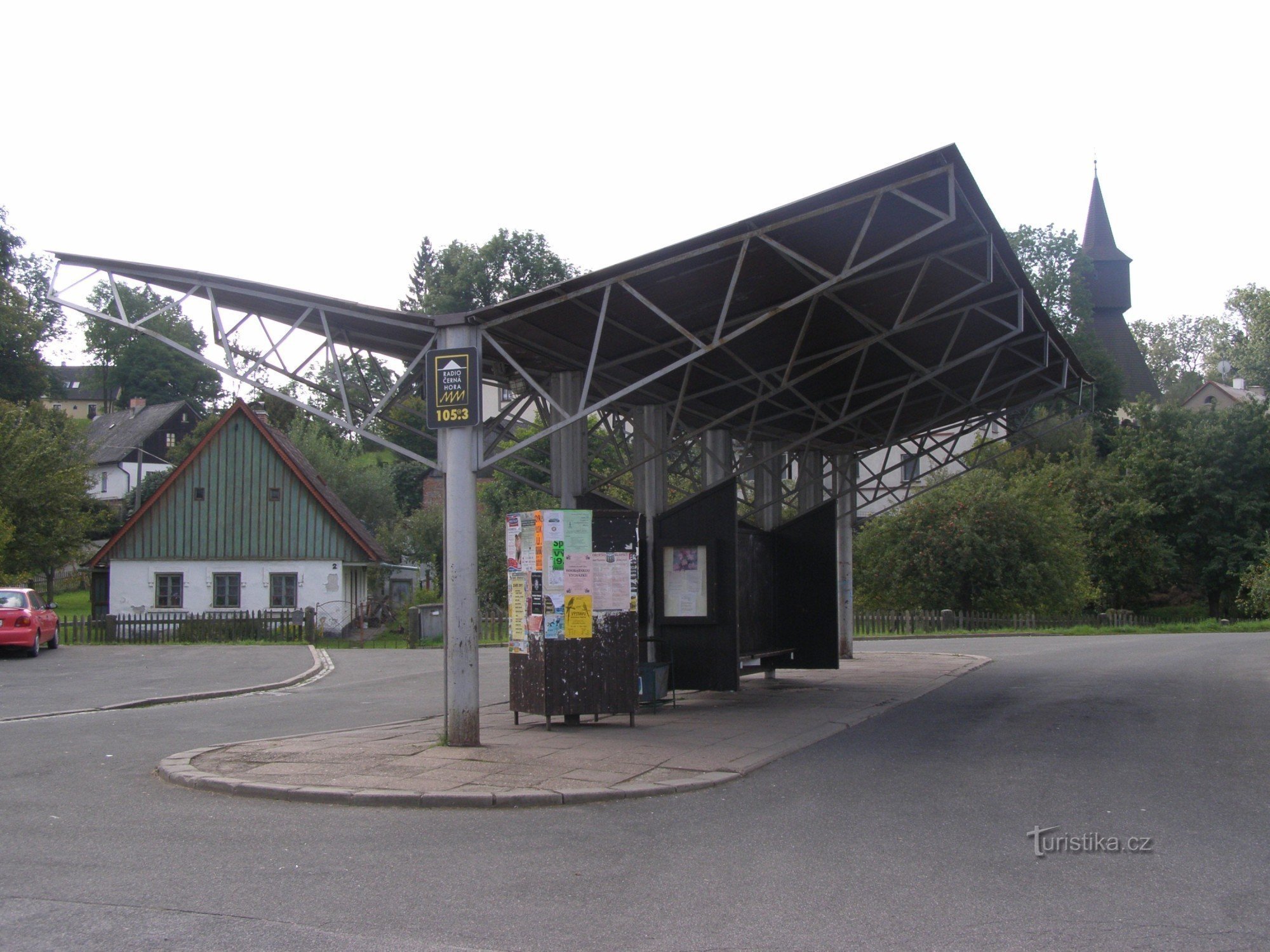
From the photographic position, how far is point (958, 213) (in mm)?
12445

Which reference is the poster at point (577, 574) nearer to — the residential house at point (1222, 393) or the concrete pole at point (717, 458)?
the concrete pole at point (717, 458)

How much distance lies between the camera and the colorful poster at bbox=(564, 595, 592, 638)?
1214cm

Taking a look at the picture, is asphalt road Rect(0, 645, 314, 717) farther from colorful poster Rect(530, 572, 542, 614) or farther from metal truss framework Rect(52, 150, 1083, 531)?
colorful poster Rect(530, 572, 542, 614)

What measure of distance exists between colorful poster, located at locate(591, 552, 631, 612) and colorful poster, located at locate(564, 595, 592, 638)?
14cm

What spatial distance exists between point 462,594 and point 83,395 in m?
114

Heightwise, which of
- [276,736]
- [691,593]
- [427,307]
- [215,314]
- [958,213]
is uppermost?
[427,307]

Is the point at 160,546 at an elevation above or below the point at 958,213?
below

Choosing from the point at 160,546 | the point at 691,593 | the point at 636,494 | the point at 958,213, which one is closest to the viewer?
the point at 958,213

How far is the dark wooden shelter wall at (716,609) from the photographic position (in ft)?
49.1

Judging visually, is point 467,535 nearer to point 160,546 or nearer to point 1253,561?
point 160,546

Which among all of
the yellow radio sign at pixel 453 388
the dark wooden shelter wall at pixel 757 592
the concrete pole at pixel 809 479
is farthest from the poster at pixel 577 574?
the concrete pole at pixel 809 479

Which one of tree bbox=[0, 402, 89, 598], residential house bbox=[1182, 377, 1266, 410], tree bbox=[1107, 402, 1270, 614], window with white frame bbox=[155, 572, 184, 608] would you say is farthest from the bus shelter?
residential house bbox=[1182, 377, 1266, 410]

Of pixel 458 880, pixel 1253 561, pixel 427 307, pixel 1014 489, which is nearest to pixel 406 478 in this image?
pixel 427 307

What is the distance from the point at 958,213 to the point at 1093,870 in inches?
310
